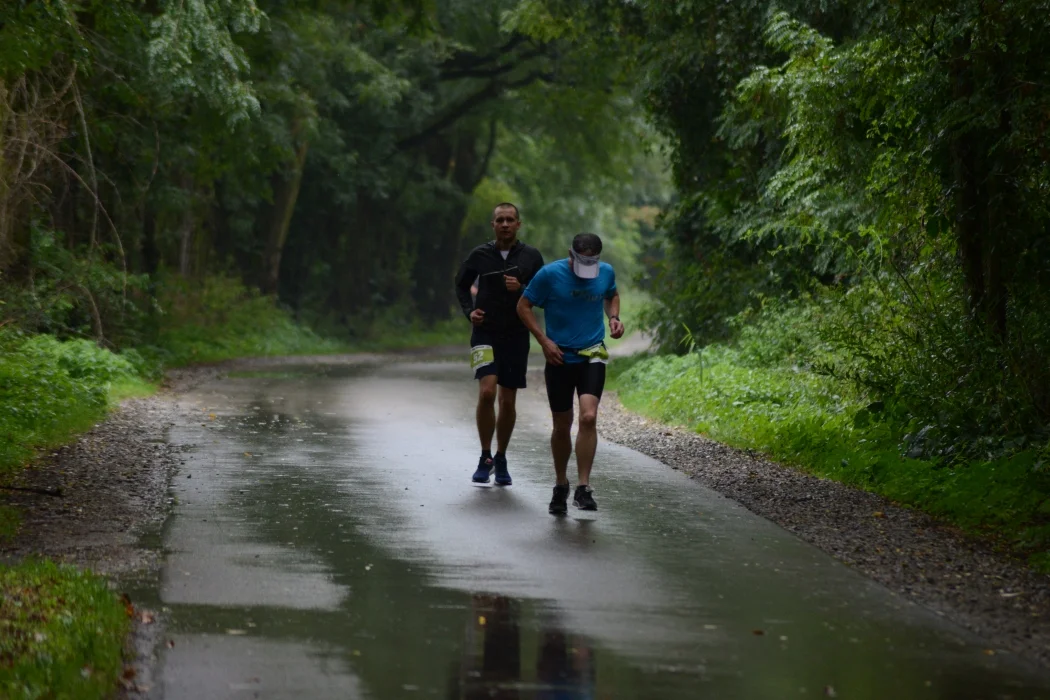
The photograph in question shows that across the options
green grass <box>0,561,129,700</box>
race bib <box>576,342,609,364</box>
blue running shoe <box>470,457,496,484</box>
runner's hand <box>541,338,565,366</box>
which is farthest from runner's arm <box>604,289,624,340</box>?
green grass <box>0,561,129,700</box>

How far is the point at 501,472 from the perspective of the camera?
38.8ft

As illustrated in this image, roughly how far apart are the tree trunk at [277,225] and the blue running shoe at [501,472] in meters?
28.9

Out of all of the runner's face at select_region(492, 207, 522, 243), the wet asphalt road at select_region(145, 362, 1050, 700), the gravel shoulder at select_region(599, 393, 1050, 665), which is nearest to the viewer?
the wet asphalt road at select_region(145, 362, 1050, 700)

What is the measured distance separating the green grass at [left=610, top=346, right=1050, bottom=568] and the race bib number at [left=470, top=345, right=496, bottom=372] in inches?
125

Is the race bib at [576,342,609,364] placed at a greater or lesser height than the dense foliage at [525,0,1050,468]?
lesser

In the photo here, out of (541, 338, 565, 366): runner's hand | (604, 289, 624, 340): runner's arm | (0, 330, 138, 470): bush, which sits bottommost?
(0, 330, 138, 470): bush

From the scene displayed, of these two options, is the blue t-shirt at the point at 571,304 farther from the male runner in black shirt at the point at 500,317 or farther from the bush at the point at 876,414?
the bush at the point at 876,414

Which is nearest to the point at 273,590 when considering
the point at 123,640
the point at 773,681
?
the point at 123,640

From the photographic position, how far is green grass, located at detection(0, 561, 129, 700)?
222 inches

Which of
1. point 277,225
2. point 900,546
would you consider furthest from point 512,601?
point 277,225

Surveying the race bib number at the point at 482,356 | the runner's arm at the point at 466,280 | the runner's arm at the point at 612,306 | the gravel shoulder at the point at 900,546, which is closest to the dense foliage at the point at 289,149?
the runner's arm at the point at 466,280

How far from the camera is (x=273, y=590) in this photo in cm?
756

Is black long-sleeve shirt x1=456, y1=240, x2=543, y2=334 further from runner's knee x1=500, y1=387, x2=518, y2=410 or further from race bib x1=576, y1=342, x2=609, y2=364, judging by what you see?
race bib x1=576, y1=342, x2=609, y2=364

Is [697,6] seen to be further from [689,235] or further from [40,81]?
[40,81]
